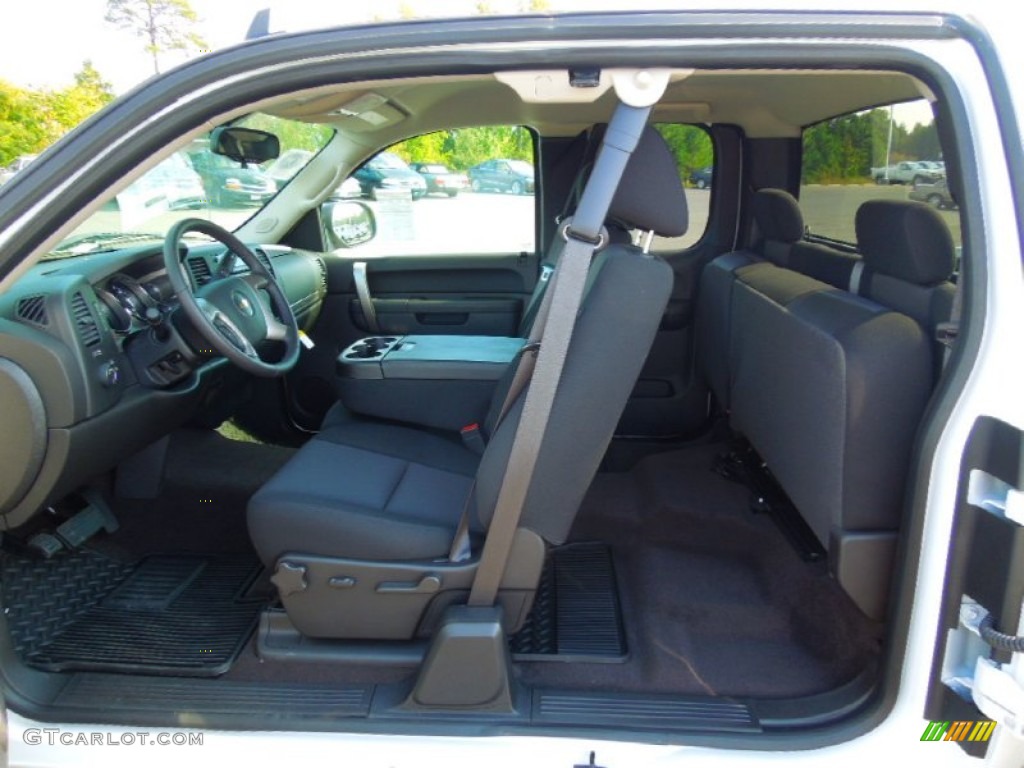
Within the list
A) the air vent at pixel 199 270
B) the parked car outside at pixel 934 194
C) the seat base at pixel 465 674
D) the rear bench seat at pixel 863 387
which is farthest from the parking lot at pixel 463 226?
the seat base at pixel 465 674

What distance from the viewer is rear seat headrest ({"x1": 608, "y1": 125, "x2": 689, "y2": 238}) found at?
1.32 m

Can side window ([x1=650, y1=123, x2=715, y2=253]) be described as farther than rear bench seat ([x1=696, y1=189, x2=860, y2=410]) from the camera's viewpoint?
Yes

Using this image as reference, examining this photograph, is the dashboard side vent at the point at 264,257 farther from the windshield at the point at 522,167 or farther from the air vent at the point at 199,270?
the windshield at the point at 522,167

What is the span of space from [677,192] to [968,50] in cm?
47

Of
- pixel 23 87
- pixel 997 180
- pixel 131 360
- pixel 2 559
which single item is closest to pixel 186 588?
pixel 2 559

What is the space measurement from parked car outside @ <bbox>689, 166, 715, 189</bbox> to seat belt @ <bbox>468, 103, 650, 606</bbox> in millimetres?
1831

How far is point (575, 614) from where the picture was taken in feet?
6.03

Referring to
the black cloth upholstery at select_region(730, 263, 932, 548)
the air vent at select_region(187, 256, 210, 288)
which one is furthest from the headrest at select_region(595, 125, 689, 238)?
the air vent at select_region(187, 256, 210, 288)

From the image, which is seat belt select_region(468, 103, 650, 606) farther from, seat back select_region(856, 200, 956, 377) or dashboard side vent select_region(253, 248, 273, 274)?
dashboard side vent select_region(253, 248, 273, 274)

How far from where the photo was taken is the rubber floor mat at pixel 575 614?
5.50 feet

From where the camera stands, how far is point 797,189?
2.76 meters

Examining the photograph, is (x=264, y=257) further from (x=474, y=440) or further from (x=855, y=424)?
(x=855, y=424)

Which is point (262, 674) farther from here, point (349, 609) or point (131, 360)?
point (131, 360)

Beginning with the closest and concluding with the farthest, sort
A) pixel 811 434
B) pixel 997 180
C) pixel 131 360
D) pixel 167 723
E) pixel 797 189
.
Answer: pixel 997 180
pixel 167 723
pixel 811 434
pixel 131 360
pixel 797 189
